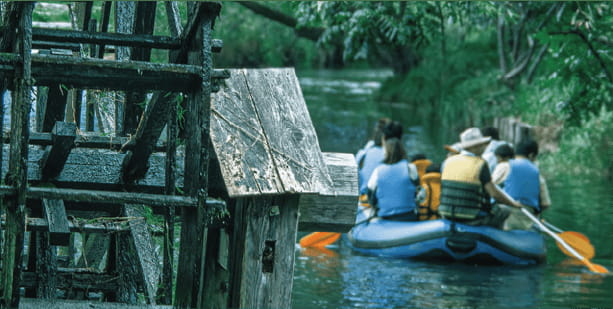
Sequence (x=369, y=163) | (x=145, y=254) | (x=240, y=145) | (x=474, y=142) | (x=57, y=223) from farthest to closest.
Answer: (x=369, y=163)
(x=474, y=142)
(x=145, y=254)
(x=57, y=223)
(x=240, y=145)

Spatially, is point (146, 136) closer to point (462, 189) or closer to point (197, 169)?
point (197, 169)

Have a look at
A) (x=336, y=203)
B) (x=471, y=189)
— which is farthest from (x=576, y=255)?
(x=336, y=203)

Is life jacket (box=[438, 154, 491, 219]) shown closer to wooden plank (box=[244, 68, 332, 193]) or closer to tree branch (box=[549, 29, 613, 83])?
tree branch (box=[549, 29, 613, 83])

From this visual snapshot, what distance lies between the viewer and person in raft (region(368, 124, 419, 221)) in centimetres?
1134

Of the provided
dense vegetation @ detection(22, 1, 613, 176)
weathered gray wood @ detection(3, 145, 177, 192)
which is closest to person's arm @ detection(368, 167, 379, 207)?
dense vegetation @ detection(22, 1, 613, 176)

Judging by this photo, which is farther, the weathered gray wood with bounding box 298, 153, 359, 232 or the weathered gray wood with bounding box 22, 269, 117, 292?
the weathered gray wood with bounding box 22, 269, 117, 292

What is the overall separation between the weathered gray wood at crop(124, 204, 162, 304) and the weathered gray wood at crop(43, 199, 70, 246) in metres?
0.54

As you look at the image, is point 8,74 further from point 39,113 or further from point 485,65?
point 485,65

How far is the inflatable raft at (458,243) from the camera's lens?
440 inches

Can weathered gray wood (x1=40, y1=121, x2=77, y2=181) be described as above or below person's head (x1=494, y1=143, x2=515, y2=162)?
above

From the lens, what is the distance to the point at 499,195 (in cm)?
1114

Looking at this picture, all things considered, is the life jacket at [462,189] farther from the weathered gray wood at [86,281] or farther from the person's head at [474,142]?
the weathered gray wood at [86,281]

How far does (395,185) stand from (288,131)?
305 inches

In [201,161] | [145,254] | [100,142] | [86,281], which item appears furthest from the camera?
[86,281]
